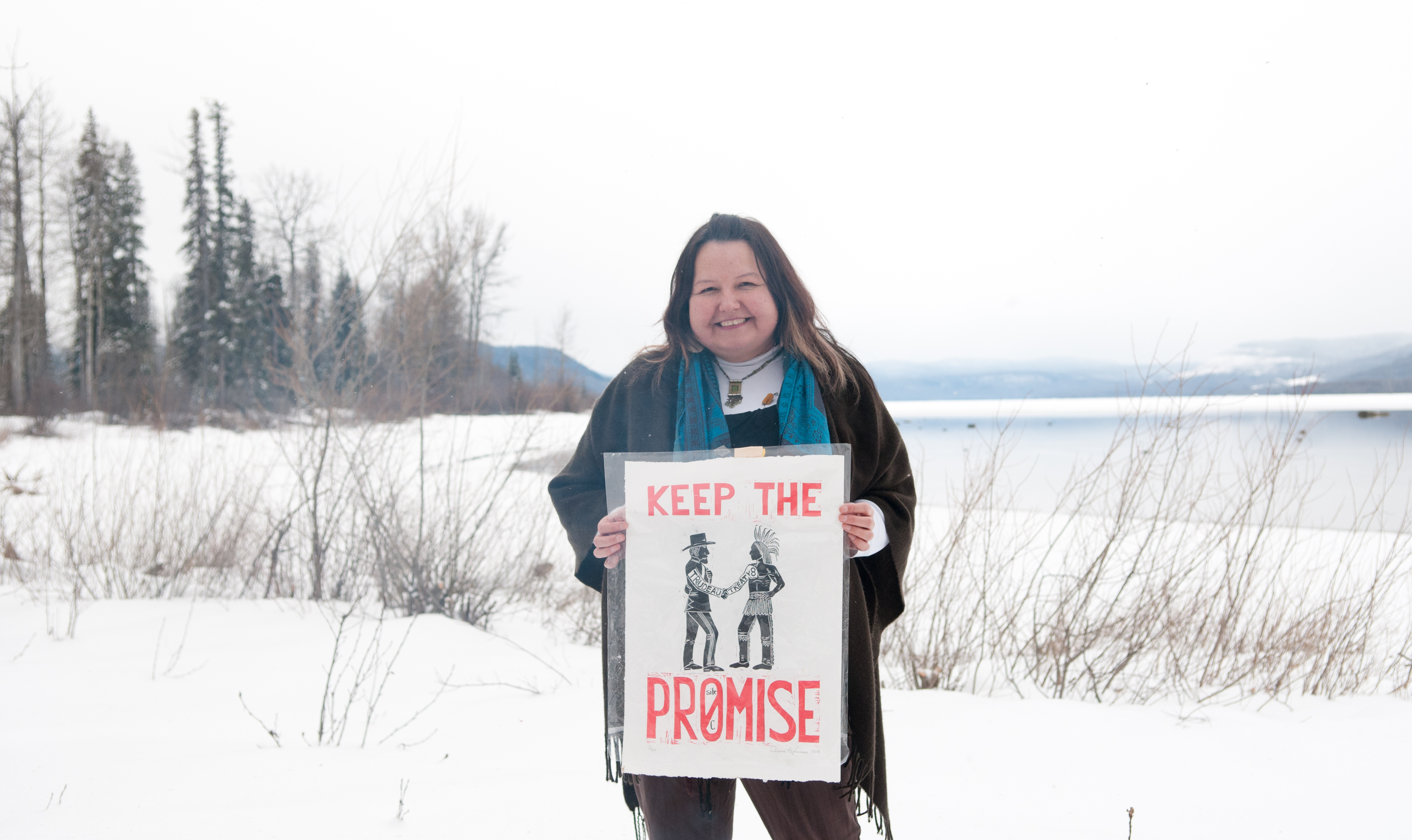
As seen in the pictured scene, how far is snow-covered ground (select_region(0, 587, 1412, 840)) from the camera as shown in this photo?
2.14 meters

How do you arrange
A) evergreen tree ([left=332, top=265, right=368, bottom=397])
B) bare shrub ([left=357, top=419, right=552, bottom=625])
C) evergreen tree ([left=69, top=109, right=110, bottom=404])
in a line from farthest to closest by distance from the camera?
evergreen tree ([left=69, top=109, right=110, bottom=404]) < bare shrub ([left=357, top=419, right=552, bottom=625]) < evergreen tree ([left=332, top=265, right=368, bottom=397])

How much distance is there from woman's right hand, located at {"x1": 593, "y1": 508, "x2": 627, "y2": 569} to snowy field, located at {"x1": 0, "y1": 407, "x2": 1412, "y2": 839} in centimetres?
138

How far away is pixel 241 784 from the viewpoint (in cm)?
223

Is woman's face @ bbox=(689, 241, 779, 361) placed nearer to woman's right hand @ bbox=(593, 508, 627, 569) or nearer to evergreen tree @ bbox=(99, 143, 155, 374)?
woman's right hand @ bbox=(593, 508, 627, 569)

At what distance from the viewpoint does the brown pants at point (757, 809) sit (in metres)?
1.42

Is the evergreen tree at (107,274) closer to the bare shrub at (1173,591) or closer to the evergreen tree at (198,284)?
the evergreen tree at (198,284)

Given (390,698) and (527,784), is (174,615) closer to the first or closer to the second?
(390,698)

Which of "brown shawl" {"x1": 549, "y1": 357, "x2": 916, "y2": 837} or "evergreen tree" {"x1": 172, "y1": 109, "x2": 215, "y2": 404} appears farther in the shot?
"evergreen tree" {"x1": 172, "y1": 109, "x2": 215, "y2": 404}

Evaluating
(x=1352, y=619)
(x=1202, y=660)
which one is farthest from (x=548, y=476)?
(x=1352, y=619)

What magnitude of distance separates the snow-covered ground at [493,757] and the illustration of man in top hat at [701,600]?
131 centimetres

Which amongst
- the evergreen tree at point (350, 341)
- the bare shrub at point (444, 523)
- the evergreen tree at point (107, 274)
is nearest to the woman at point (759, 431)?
the bare shrub at point (444, 523)

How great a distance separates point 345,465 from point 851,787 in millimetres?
4456

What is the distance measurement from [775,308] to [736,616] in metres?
0.70

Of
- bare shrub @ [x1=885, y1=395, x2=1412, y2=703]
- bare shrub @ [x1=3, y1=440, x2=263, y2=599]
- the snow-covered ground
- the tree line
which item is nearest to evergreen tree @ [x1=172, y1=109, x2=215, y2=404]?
the tree line
